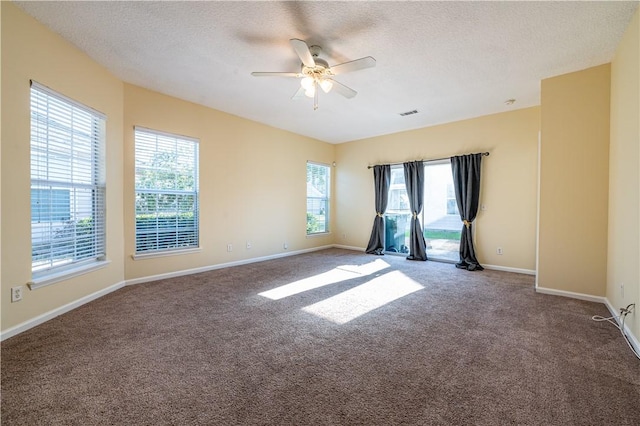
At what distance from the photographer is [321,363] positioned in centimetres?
197

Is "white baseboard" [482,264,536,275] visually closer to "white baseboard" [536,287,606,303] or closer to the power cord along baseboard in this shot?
"white baseboard" [536,287,606,303]

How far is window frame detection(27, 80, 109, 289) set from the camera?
8.63ft

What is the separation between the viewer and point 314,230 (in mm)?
6945

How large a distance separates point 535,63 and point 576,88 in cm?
71

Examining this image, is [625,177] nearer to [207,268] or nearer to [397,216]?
[397,216]

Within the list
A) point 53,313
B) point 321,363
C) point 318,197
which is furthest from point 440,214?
point 53,313

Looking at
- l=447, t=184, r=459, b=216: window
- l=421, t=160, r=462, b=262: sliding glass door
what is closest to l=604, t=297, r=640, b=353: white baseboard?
l=421, t=160, r=462, b=262: sliding glass door

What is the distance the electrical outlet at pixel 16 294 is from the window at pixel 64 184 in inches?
7.9

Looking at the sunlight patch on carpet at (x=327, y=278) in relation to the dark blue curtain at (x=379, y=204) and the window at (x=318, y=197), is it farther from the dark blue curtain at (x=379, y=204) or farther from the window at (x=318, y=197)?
the window at (x=318, y=197)

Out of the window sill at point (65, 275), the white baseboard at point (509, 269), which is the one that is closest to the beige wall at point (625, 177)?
the white baseboard at point (509, 269)

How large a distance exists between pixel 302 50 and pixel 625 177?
10.7 feet

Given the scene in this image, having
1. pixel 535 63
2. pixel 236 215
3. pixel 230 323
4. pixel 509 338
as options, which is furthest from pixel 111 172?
pixel 535 63

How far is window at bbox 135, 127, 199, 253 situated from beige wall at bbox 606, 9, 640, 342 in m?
5.28

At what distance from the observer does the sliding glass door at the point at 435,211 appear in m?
5.50
